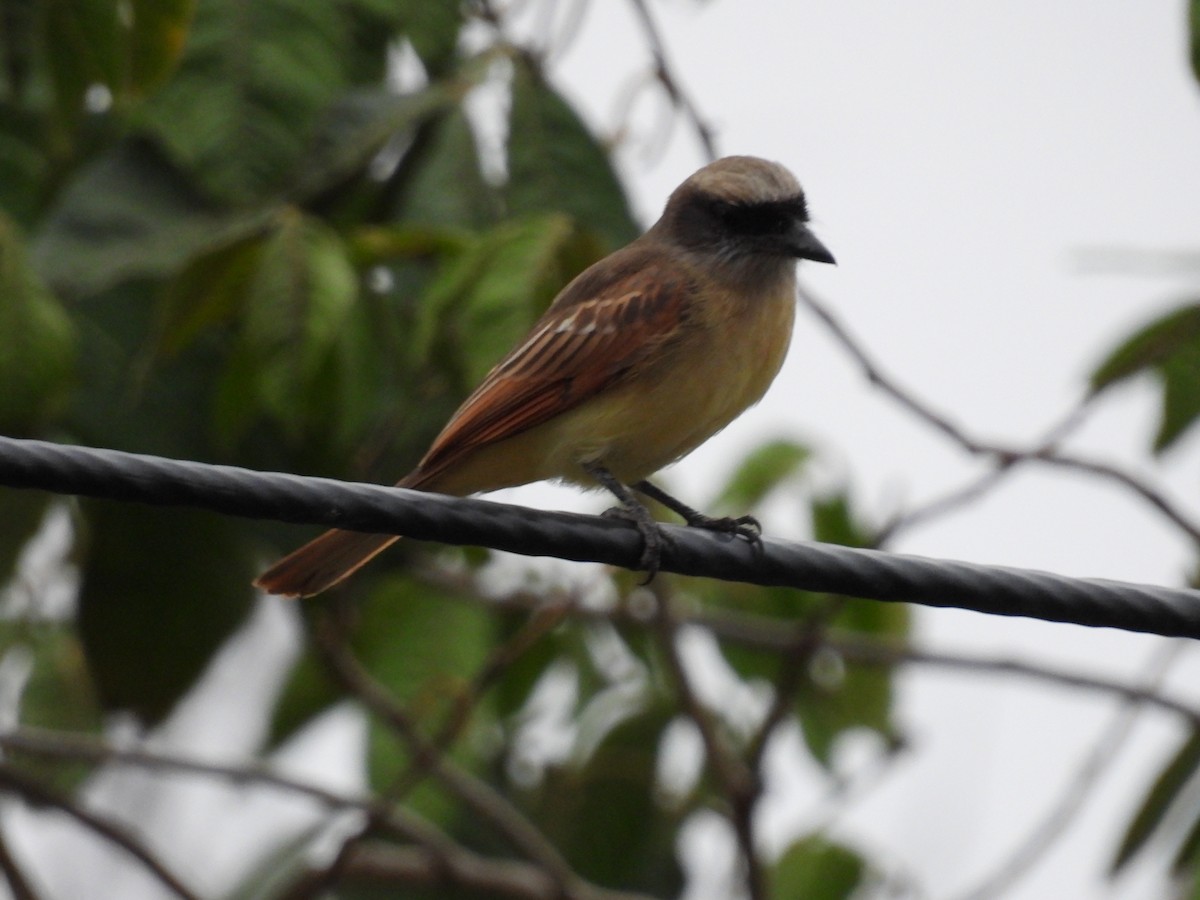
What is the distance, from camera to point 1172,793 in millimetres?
3863

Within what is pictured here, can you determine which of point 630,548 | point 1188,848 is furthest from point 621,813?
point 630,548

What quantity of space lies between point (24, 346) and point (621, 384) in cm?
157

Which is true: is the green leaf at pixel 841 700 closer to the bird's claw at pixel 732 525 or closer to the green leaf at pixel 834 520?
the green leaf at pixel 834 520

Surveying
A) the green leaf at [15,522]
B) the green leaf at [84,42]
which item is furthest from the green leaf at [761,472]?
the green leaf at [84,42]

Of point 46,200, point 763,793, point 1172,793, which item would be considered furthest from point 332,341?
point 1172,793

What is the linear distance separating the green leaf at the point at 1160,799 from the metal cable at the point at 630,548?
947mm

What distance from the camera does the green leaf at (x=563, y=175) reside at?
14.5 feet

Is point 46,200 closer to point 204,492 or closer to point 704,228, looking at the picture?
point 704,228

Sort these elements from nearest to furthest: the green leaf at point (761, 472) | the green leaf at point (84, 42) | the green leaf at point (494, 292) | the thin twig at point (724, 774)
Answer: the green leaf at point (84, 42), the green leaf at point (494, 292), the thin twig at point (724, 774), the green leaf at point (761, 472)

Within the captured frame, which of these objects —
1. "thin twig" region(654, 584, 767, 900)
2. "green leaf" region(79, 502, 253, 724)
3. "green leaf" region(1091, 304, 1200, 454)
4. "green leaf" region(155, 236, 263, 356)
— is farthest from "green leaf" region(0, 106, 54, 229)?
"green leaf" region(1091, 304, 1200, 454)

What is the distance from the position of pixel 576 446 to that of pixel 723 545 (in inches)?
54.9

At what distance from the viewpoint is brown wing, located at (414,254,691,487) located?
447 cm

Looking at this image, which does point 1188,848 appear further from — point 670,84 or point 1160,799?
point 670,84

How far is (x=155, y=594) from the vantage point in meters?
4.50
